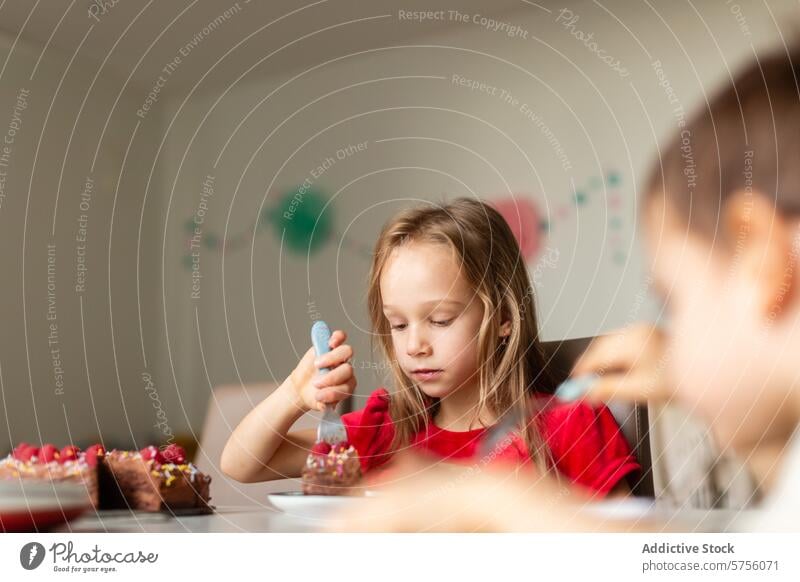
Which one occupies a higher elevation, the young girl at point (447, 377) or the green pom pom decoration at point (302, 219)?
the green pom pom decoration at point (302, 219)

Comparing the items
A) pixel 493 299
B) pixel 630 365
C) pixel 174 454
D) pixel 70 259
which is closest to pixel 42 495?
pixel 174 454

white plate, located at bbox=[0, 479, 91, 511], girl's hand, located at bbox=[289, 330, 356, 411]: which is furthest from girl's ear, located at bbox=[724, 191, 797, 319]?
white plate, located at bbox=[0, 479, 91, 511]

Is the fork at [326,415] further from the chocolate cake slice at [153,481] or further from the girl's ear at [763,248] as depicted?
the girl's ear at [763,248]

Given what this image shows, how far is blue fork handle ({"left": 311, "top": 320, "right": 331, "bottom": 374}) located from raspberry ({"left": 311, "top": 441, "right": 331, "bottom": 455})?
0.09 metres

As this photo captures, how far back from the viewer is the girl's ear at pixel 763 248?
0.87 meters

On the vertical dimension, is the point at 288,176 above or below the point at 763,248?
above

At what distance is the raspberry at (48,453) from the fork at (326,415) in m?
0.28

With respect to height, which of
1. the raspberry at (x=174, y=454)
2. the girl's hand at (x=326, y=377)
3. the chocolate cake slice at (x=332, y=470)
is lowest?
the chocolate cake slice at (x=332, y=470)

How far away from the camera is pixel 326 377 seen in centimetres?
92

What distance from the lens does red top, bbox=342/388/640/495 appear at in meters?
0.87

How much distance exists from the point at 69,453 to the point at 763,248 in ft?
2.34

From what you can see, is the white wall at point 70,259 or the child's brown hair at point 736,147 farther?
the white wall at point 70,259

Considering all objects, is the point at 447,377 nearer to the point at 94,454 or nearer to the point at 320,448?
the point at 320,448

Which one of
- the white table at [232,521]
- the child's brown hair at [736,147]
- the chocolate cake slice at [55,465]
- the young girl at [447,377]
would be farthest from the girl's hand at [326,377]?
the child's brown hair at [736,147]
